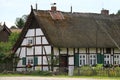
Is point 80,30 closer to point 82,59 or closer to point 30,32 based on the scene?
point 82,59

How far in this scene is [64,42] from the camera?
66750 millimetres

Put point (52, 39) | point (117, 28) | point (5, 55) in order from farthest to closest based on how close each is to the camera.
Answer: point (117, 28) < point (5, 55) < point (52, 39)

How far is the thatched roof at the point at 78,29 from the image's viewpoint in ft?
221

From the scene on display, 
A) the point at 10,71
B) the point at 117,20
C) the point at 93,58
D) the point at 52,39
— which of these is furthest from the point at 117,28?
the point at 10,71

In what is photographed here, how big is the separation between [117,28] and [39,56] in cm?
1353

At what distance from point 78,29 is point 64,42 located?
477 centimetres

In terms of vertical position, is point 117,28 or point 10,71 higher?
point 117,28

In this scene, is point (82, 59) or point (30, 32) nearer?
point (82, 59)

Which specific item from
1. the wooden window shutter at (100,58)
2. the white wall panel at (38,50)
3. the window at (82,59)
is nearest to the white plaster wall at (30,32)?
the white wall panel at (38,50)

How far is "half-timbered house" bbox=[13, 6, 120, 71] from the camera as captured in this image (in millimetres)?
66875

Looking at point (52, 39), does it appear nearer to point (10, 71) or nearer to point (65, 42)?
point (65, 42)

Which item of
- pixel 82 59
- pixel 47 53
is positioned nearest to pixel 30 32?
pixel 47 53

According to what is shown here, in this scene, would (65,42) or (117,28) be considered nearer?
(65,42)

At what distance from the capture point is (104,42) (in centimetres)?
7006
